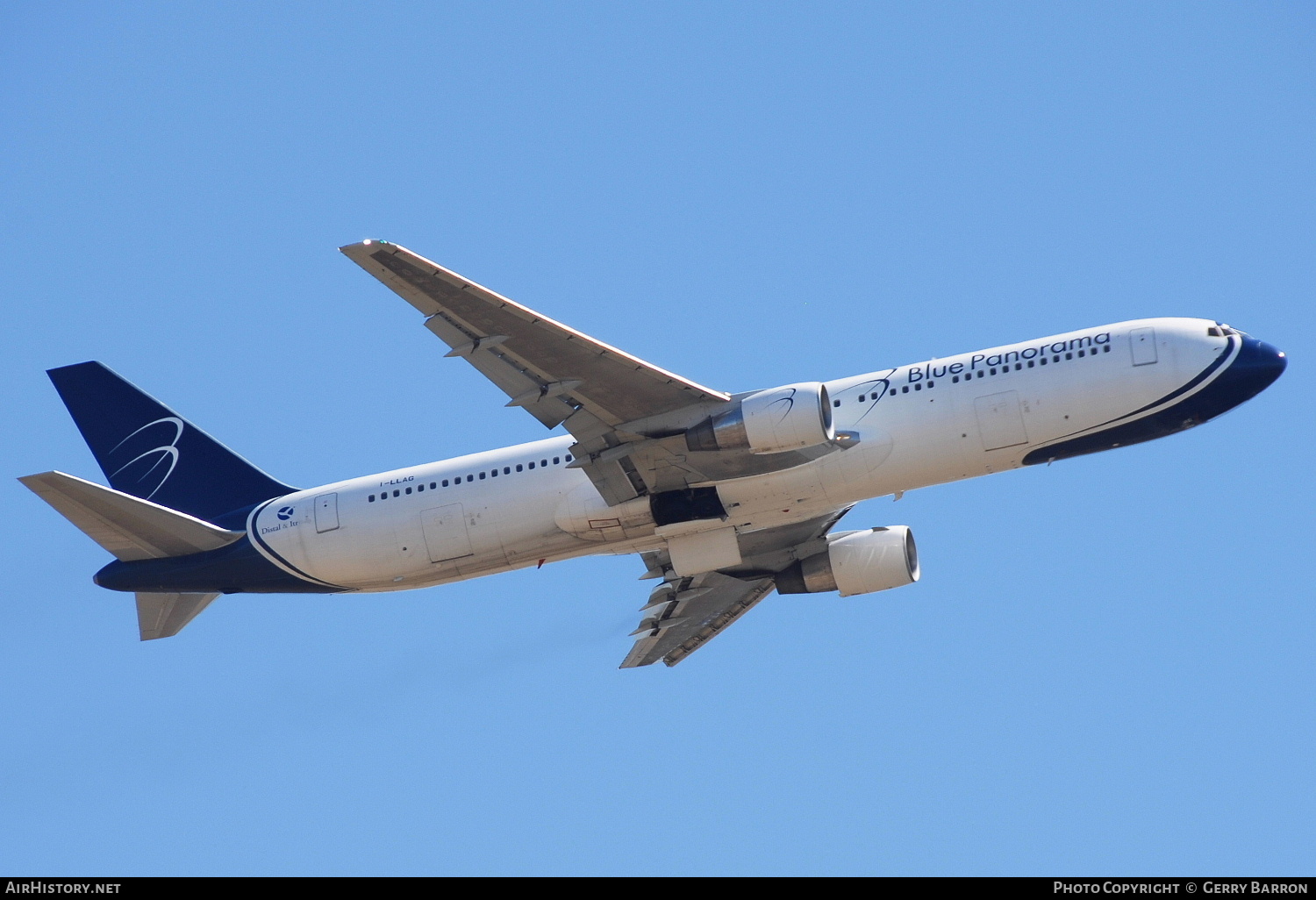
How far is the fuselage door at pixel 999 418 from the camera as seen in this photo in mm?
35219

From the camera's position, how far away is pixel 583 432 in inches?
1398

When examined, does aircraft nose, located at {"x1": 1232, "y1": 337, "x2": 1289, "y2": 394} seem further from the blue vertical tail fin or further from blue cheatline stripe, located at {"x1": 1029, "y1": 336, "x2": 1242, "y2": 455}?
the blue vertical tail fin

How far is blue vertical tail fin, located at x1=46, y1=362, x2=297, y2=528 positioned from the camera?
135 feet

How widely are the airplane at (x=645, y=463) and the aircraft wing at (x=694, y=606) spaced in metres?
1.84

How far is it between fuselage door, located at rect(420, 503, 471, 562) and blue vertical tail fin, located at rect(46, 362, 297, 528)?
17.5 feet

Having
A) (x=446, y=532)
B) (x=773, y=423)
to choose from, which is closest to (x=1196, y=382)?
(x=773, y=423)

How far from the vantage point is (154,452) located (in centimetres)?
4219

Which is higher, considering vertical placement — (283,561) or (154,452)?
(154,452)

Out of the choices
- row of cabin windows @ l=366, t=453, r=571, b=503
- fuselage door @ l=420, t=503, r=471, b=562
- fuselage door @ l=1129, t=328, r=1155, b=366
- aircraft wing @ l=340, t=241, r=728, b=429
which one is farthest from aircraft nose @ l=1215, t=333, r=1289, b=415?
fuselage door @ l=420, t=503, r=471, b=562

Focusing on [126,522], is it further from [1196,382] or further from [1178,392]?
[1196,382]

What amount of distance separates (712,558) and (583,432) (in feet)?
16.2

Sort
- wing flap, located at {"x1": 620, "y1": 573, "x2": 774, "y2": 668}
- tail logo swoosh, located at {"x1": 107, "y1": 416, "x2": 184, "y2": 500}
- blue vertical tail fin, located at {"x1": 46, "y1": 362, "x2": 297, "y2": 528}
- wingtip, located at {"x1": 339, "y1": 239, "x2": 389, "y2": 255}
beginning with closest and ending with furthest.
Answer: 1. wingtip, located at {"x1": 339, "y1": 239, "x2": 389, "y2": 255}
2. blue vertical tail fin, located at {"x1": 46, "y1": 362, "x2": 297, "y2": 528}
3. tail logo swoosh, located at {"x1": 107, "y1": 416, "x2": 184, "y2": 500}
4. wing flap, located at {"x1": 620, "y1": 573, "x2": 774, "y2": 668}

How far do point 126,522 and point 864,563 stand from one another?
19598mm
